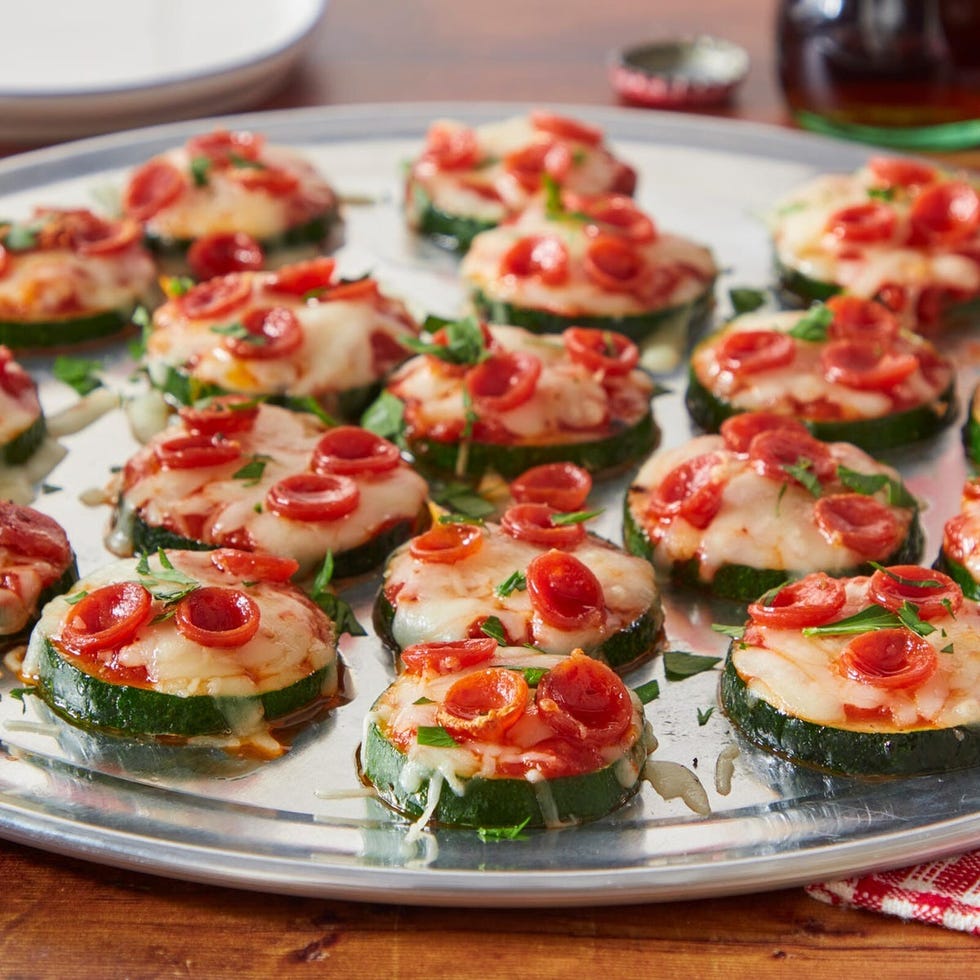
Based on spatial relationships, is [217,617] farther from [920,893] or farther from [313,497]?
[920,893]

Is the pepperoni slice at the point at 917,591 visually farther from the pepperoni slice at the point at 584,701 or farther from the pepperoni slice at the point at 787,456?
the pepperoni slice at the point at 584,701

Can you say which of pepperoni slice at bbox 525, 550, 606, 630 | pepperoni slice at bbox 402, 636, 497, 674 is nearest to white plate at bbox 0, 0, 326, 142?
pepperoni slice at bbox 525, 550, 606, 630

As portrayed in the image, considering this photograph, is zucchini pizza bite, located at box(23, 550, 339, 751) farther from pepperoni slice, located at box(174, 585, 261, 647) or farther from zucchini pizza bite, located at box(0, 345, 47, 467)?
zucchini pizza bite, located at box(0, 345, 47, 467)

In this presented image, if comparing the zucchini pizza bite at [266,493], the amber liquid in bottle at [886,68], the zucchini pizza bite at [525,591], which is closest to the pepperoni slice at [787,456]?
the zucchini pizza bite at [525,591]

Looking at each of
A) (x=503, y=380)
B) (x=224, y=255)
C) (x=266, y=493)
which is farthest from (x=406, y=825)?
(x=224, y=255)

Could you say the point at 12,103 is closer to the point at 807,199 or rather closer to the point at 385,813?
the point at 807,199
